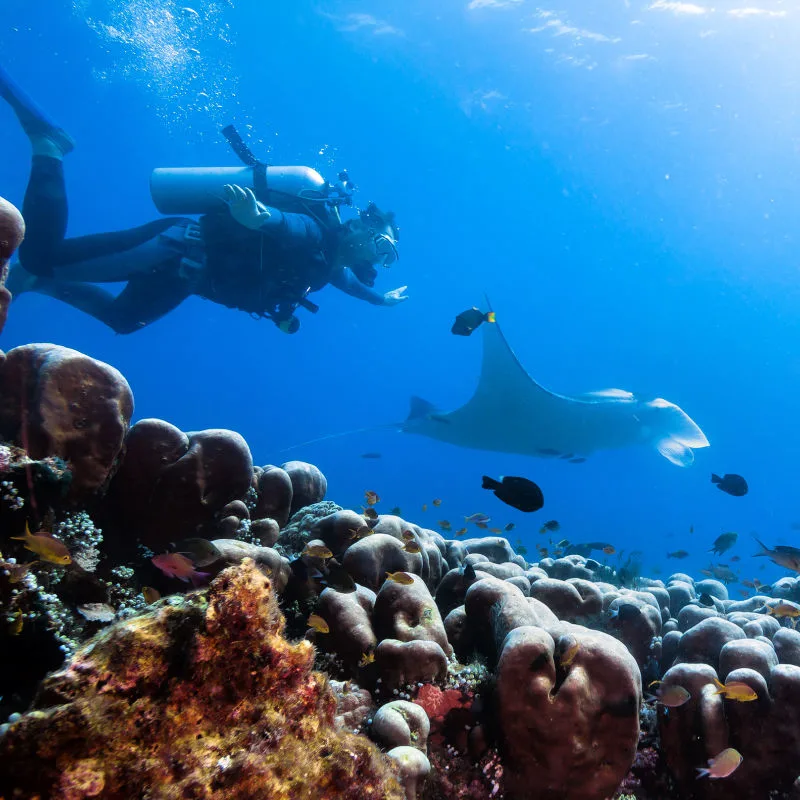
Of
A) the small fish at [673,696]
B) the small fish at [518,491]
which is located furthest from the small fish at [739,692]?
the small fish at [518,491]

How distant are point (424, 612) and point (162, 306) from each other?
9972 mm

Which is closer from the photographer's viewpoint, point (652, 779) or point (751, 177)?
point (652, 779)

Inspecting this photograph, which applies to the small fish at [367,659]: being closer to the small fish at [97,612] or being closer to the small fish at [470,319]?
the small fish at [97,612]

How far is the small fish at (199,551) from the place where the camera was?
11.7 ft

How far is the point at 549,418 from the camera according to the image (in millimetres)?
18938

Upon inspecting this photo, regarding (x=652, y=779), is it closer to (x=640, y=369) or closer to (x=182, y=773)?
(x=182, y=773)

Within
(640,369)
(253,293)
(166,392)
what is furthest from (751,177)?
(166,392)

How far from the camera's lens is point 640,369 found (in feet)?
257

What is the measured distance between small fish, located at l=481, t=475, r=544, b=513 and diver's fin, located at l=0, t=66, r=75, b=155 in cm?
1206

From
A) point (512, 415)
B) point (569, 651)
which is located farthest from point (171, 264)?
point (512, 415)

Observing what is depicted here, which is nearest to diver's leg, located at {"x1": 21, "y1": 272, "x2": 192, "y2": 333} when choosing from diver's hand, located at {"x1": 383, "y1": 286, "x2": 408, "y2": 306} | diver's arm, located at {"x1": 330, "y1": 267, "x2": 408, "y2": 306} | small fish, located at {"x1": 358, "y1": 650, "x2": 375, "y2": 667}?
diver's arm, located at {"x1": 330, "y1": 267, "x2": 408, "y2": 306}

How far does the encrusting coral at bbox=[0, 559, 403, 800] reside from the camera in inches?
52.4

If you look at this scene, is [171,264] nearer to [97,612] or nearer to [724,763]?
[97,612]

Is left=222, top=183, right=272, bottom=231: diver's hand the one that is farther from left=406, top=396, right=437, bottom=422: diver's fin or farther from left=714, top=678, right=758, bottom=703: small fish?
left=406, top=396, right=437, bottom=422: diver's fin
